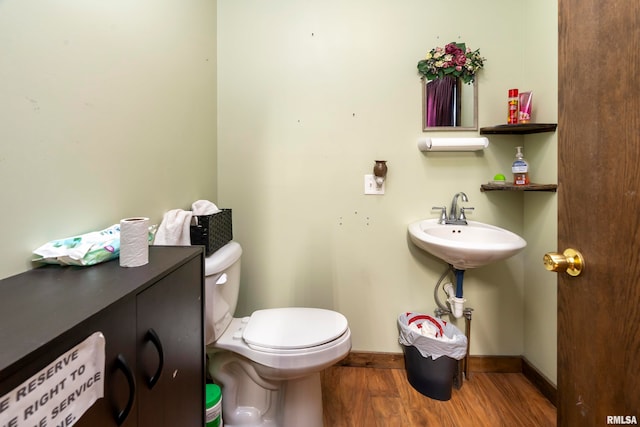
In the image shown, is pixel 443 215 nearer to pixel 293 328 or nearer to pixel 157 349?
pixel 293 328

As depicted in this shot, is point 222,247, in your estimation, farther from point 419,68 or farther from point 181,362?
point 419,68

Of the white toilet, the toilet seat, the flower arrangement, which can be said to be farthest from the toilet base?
the flower arrangement

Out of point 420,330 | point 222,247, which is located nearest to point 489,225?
point 420,330

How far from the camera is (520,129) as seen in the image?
1454 mm

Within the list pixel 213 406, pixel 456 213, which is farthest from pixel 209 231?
pixel 456 213

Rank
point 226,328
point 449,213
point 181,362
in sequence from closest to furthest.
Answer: point 181,362 → point 226,328 → point 449,213

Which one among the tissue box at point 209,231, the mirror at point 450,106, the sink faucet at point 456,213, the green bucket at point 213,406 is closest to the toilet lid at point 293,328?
the green bucket at point 213,406

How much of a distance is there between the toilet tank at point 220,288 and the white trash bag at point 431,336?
3.14 ft

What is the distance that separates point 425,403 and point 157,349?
1366 mm

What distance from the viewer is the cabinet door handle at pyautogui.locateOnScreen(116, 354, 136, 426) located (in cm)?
49

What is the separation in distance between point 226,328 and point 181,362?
0.48 m

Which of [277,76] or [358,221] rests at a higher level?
[277,76]

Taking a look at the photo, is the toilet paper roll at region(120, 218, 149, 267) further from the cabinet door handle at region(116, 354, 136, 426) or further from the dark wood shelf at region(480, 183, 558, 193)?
the dark wood shelf at region(480, 183, 558, 193)

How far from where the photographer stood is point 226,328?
120cm
